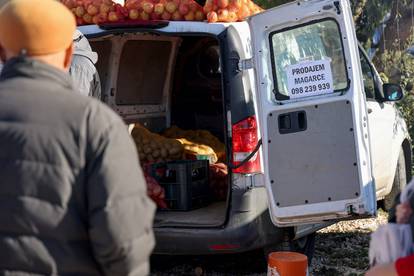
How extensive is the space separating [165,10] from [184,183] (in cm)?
145

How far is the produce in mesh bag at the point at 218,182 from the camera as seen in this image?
6.25 m

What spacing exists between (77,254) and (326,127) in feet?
8.74

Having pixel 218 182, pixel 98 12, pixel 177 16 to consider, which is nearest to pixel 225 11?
pixel 177 16

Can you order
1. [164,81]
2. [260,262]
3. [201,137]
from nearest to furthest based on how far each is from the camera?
[260,262] → [201,137] → [164,81]

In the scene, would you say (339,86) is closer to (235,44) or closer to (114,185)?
(235,44)

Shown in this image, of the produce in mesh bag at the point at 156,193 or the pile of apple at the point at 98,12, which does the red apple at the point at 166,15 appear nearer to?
the pile of apple at the point at 98,12

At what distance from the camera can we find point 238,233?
482 centimetres

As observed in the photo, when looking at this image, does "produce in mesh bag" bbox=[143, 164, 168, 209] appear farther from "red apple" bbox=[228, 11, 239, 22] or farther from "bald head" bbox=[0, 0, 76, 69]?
"bald head" bbox=[0, 0, 76, 69]

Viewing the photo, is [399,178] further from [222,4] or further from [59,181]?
[59,181]

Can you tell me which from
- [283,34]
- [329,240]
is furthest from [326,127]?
[329,240]

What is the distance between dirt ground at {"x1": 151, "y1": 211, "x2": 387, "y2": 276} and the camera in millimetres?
5848

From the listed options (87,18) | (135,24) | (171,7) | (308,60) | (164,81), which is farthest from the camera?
(164,81)

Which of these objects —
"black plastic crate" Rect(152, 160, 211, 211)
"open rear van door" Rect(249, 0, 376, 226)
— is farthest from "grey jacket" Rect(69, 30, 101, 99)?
"black plastic crate" Rect(152, 160, 211, 211)

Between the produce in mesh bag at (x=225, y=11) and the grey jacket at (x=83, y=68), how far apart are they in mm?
964
